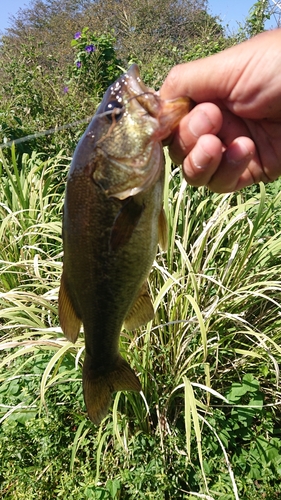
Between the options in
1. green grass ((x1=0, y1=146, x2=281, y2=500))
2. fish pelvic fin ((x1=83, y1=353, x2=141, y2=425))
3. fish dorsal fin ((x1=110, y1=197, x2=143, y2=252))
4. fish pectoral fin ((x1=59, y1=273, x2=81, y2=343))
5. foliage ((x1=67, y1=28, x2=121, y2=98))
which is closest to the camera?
fish dorsal fin ((x1=110, y1=197, x2=143, y2=252))

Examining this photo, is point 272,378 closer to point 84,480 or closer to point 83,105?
point 84,480

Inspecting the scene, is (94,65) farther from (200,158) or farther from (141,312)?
(141,312)

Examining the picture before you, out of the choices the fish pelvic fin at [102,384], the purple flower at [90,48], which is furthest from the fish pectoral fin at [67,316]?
the purple flower at [90,48]

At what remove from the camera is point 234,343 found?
2.53 meters

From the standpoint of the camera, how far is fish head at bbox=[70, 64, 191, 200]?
113 centimetres

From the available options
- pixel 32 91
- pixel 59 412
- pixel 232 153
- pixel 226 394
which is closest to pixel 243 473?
pixel 226 394

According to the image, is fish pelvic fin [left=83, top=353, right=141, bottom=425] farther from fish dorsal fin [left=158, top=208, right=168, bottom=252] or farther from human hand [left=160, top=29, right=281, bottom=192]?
human hand [left=160, top=29, right=281, bottom=192]

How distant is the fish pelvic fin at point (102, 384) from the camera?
54.4 inches

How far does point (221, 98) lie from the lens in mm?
1504

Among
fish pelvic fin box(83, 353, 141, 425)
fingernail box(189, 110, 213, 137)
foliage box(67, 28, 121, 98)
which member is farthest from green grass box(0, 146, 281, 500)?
foliage box(67, 28, 121, 98)

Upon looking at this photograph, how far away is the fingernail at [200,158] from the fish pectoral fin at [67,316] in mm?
568

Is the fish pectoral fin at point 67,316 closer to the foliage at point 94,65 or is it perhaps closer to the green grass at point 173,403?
the green grass at point 173,403

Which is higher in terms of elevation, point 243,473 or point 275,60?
point 275,60

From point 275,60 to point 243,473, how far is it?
6.31 ft
